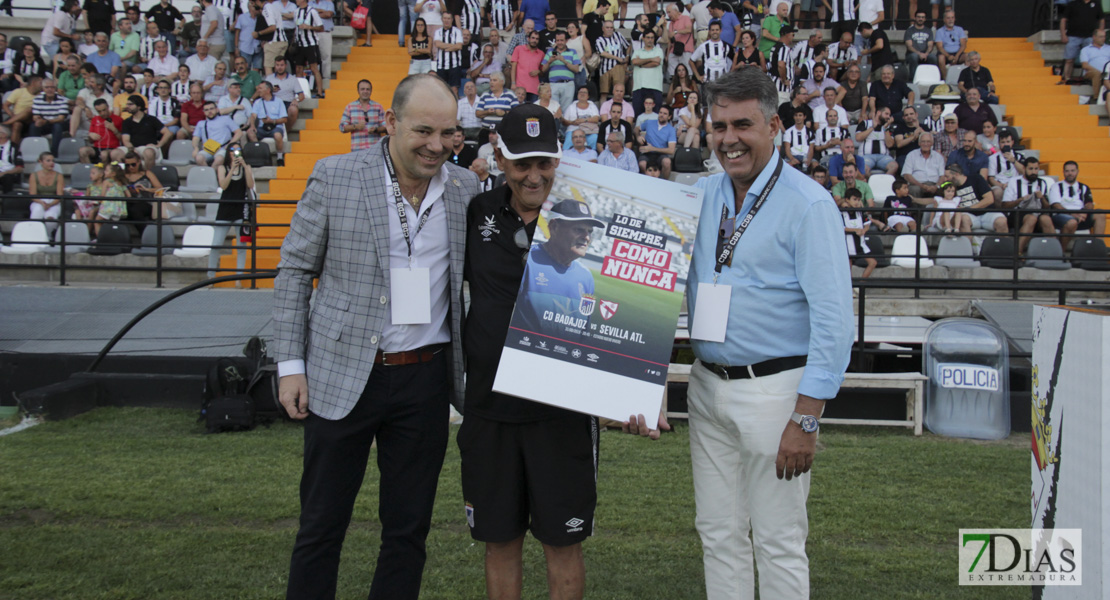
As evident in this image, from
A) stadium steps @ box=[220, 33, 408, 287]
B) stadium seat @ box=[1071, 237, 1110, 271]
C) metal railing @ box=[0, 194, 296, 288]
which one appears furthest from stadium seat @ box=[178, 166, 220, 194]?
stadium seat @ box=[1071, 237, 1110, 271]

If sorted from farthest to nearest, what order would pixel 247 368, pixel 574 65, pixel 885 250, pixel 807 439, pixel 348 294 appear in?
1. pixel 574 65
2. pixel 885 250
3. pixel 247 368
4. pixel 348 294
5. pixel 807 439

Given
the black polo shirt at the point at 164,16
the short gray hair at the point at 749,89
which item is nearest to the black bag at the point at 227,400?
the short gray hair at the point at 749,89

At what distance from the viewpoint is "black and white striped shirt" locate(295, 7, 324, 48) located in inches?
616

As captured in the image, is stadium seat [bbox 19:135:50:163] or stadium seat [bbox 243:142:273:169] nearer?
stadium seat [bbox 243:142:273:169]

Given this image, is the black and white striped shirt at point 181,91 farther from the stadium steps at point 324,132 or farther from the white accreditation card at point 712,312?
the white accreditation card at point 712,312

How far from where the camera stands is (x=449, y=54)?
584 inches

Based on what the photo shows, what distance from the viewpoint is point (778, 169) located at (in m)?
3.09

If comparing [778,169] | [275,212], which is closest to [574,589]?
[778,169]

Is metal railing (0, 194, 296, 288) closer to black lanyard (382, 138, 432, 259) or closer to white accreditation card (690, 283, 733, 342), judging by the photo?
black lanyard (382, 138, 432, 259)

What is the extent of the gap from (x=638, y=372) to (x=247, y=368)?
5609 mm

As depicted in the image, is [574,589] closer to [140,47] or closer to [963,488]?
[963,488]

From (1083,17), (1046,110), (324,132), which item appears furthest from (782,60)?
(324,132)

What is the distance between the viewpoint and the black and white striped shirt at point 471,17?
1564cm

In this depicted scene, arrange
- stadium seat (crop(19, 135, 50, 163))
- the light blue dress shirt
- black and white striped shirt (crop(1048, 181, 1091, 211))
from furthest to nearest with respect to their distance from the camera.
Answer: stadium seat (crop(19, 135, 50, 163)) → black and white striped shirt (crop(1048, 181, 1091, 211)) → the light blue dress shirt
